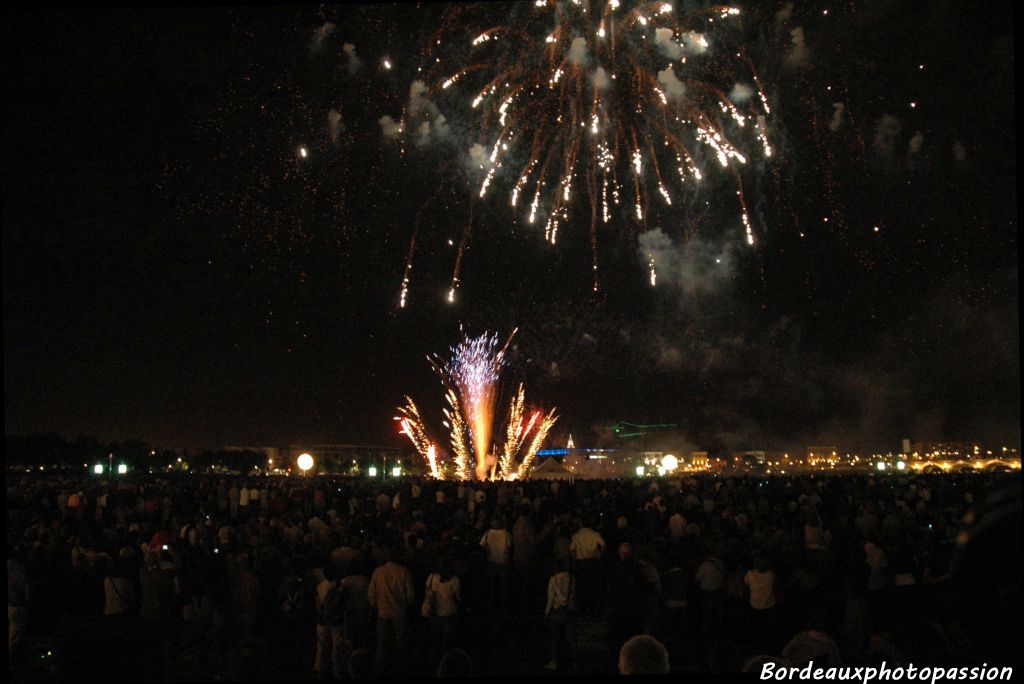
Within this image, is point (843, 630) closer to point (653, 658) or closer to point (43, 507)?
point (653, 658)

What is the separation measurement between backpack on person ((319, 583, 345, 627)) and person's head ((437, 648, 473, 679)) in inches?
55.2

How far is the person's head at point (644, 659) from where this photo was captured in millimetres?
4340

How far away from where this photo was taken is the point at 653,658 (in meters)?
4.37

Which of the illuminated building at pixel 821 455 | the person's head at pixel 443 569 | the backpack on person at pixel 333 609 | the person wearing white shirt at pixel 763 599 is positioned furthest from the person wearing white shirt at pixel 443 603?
the illuminated building at pixel 821 455

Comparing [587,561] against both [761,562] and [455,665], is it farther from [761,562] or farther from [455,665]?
[455,665]

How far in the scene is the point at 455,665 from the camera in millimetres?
6508

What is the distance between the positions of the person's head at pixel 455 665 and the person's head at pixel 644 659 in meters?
2.22

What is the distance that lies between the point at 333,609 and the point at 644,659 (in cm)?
391

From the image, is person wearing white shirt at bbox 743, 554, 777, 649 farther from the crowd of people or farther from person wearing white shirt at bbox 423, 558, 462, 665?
person wearing white shirt at bbox 423, 558, 462, 665

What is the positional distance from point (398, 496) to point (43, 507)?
678 centimetres

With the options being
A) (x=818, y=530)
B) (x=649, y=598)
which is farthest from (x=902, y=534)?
(x=649, y=598)

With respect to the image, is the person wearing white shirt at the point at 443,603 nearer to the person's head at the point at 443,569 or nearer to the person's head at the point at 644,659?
the person's head at the point at 443,569

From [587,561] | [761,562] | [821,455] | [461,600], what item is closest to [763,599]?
[761,562]

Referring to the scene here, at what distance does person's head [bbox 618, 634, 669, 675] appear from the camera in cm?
434
